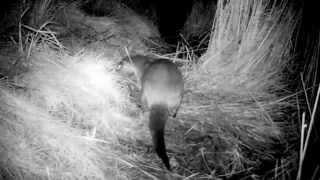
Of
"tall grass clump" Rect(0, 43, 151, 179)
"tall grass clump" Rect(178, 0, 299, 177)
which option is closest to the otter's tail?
"tall grass clump" Rect(0, 43, 151, 179)

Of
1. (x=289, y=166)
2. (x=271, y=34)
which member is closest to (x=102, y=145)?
(x=289, y=166)

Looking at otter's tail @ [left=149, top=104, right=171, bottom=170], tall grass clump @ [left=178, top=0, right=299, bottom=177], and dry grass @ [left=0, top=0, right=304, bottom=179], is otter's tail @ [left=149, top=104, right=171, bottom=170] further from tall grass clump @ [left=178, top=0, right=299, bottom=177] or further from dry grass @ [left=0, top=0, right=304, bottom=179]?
tall grass clump @ [left=178, top=0, right=299, bottom=177]

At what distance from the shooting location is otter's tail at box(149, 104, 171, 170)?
7.51ft

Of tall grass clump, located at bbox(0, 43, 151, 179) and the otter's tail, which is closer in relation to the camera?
tall grass clump, located at bbox(0, 43, 151, 179)

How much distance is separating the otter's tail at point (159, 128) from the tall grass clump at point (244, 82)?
0.33 m

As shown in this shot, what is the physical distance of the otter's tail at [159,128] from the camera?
7.51 feet

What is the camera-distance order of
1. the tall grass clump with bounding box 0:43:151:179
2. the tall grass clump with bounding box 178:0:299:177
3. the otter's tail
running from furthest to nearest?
the tall grass clump with bounding box 178:0:299:177, the otter's tail, the tall grass clump with bounding box 0:43:151:179

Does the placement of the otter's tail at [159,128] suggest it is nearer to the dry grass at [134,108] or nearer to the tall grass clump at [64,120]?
the dry grass at [134,108]

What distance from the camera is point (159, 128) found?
7.82 ft

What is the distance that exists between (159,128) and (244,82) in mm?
1145

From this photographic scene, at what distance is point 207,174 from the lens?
226cm

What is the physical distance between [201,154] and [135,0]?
9.22ft

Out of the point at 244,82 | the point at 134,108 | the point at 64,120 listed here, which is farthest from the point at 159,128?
the point at 244,82

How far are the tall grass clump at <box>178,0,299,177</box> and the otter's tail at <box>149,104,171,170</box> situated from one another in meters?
0.33
